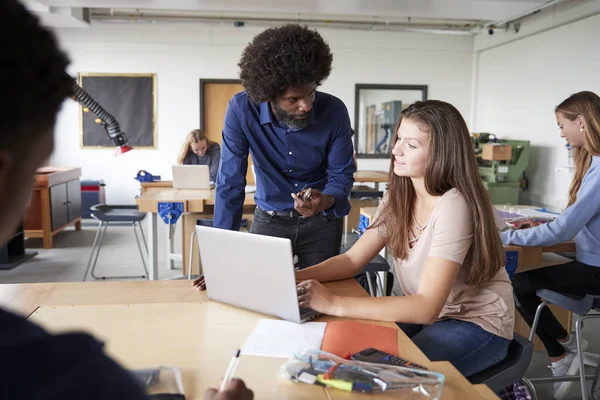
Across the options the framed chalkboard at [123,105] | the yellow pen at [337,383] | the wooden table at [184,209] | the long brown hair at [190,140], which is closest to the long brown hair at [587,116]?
the yellow pen at [337,383]

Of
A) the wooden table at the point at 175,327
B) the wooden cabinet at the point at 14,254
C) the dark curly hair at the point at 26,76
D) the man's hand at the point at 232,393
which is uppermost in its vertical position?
the dark curly hair at the point at 26,76

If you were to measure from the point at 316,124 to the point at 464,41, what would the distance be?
724 cm

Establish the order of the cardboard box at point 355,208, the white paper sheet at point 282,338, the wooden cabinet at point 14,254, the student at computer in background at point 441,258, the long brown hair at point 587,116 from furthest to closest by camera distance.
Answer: the cardboard box at point 355,208
the wooden cabinet at point 14,254
the long brown hair at point 587,116
the student at computer in background at point 441,258
the white paper sheet at point 282,338

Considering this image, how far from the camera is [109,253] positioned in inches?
222

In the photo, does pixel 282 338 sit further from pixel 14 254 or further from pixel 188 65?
pixel 188 65

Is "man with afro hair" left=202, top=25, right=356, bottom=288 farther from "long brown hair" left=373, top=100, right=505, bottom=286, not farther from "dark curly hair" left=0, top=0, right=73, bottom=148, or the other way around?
"dark curly hair" left=0, top=0, right=73, bottom=148

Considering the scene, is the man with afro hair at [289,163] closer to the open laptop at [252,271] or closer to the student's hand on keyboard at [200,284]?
the student's hand on keyboard at [200,284]

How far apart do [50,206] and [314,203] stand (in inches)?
182

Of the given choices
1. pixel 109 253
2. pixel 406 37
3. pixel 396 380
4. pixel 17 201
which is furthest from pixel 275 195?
pixel 406 37

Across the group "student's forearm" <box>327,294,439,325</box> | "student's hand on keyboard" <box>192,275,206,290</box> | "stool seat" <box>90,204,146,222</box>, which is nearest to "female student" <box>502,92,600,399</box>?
"student's forearm" <box>327,294,439,325</box>

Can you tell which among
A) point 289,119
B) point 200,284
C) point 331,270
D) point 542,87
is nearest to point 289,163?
point 289,119

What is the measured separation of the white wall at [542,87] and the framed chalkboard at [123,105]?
5002 millimetres

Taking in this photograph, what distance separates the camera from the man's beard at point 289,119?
219 cm

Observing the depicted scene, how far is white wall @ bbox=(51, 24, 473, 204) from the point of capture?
808cm
